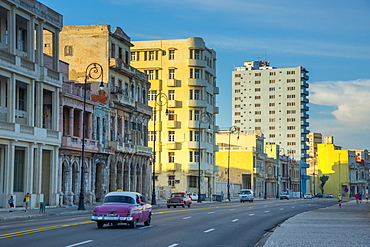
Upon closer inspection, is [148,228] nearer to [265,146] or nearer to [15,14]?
[15,14]

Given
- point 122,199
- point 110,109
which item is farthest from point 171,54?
point 122,199

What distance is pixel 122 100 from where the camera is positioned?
230 feet

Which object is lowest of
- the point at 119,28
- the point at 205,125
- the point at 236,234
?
the point at 236,234

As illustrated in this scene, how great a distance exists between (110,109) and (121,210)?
1620 inches

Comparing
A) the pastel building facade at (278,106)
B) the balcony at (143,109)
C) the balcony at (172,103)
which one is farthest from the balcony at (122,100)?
the pastel building facade at (278,106)

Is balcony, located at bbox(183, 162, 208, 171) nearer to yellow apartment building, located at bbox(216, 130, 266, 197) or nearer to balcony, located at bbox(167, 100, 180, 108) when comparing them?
balcony, located at bbox(167, 100, 180, 108)

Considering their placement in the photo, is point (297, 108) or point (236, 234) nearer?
A: point (236, 234)

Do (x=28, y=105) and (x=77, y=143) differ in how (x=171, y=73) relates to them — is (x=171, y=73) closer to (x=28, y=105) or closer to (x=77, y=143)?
(x=77, y=143)

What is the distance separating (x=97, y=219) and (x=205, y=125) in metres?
75.7

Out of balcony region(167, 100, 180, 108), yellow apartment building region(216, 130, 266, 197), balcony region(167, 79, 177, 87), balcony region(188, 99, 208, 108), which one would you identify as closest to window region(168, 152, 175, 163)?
balcony region(167, 100, 180, 108)

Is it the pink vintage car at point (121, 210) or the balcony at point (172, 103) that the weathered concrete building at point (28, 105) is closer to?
the pink vintage car at point (121, 210)

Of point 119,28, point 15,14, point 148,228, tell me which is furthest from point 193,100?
point 148,228

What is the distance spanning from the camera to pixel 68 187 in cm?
5853

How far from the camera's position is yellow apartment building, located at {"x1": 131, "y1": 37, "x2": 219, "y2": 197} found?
9975 centimetres
